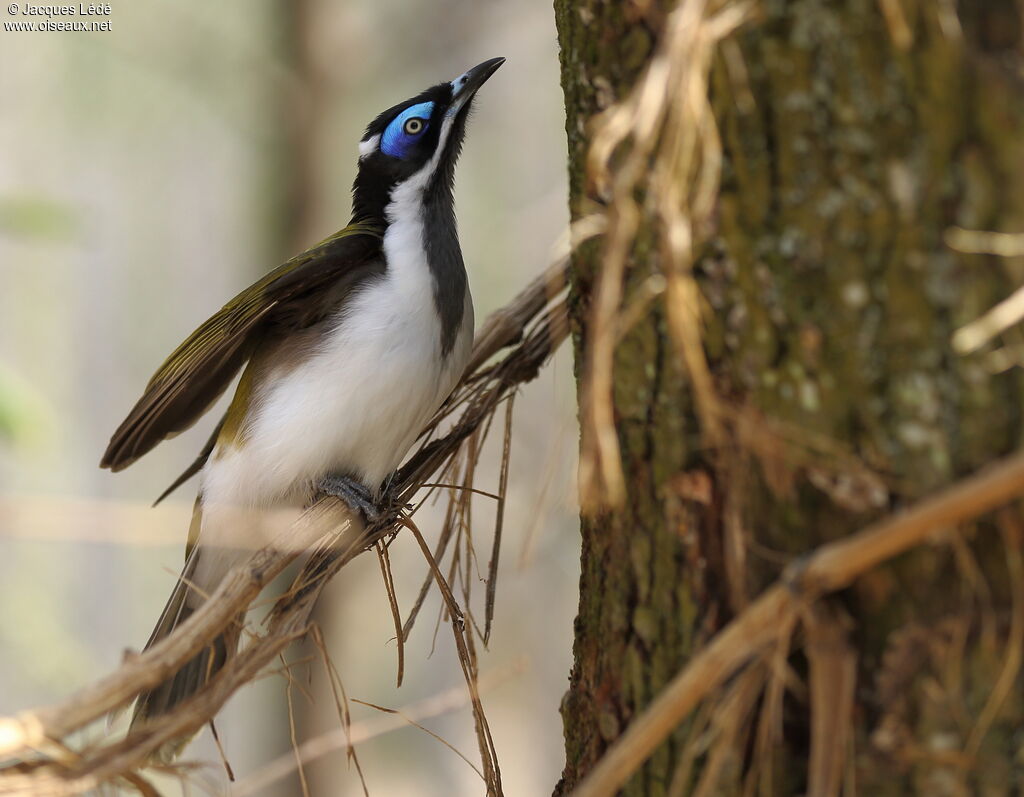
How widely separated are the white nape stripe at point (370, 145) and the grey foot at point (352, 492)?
0.92 metres

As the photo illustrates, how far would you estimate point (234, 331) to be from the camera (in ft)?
6.95

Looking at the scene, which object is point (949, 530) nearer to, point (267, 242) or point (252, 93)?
point (267, 242)

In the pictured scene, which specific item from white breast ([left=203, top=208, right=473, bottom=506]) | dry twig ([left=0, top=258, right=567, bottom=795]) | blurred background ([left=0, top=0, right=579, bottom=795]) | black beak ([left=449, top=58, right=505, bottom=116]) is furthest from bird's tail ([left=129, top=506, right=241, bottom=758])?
blurred background ([left=0, top=0, right=579, bottom=795])

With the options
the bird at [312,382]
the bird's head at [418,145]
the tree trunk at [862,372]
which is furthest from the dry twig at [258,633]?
the bird's head at [418,145]

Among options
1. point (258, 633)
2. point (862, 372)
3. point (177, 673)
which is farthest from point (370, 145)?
point (862, 372)

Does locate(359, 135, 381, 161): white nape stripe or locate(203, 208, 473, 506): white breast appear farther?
locate(359, 135, 381, 161): white nape stripe

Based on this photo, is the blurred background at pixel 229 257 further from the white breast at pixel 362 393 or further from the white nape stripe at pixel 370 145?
the white breast at pixel 362 393

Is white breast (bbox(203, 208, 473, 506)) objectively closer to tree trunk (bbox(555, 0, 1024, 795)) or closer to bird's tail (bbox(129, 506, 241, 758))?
bird's tail (bbox(129, 506, 241, 758))

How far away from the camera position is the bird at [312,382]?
86.6 inches

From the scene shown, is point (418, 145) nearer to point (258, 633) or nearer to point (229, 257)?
point (258, 633)

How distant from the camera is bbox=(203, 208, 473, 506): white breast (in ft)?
7.31

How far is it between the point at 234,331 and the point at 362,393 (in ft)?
1.02

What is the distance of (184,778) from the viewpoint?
1.13 meters

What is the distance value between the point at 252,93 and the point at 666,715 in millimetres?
5311
